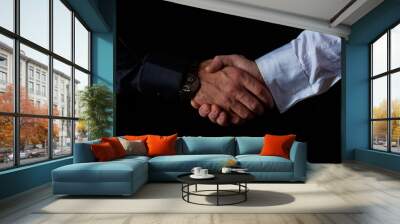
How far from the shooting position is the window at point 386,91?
307 inches

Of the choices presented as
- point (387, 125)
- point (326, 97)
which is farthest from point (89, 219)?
point (387, 125)

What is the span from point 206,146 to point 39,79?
287 cm

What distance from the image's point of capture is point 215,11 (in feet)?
25.1

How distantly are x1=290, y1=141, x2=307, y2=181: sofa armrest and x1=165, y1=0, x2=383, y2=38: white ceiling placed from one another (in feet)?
6.60

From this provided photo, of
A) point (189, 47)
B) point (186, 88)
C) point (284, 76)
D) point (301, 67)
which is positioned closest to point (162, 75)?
point (186, 88)

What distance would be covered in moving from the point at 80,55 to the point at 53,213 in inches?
171

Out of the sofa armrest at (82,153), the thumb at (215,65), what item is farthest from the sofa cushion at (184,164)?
the thumb at (215,65)

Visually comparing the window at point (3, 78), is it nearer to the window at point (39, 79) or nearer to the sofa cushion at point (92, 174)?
the window at point (39, 79)

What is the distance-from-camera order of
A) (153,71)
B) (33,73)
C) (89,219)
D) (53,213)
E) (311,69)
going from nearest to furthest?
(89,219) < (53,213) < (33,73) < (311,69) < (153,71)

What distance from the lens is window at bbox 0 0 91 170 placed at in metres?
4.77

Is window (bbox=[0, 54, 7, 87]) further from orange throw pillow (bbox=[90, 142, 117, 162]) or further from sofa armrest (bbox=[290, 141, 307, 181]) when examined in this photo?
sofa armrest (bbox=[290, 141, 307, 181])

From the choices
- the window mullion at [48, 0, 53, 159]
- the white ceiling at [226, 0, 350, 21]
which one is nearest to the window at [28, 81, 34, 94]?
the window mullion at [48, 0, 53, 159]

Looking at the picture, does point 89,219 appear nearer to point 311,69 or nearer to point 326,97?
point 311,69

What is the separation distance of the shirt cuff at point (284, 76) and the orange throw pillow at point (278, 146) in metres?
1.19
